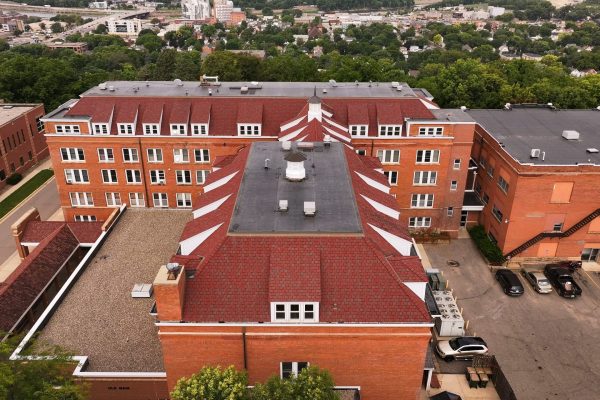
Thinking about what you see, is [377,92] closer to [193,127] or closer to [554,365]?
[193,127]

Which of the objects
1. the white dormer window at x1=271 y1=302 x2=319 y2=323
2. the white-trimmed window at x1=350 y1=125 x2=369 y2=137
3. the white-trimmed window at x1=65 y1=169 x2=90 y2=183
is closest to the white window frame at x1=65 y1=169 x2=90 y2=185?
the white-trimmed window at x1=65 y1=169 x2=90 y2=183

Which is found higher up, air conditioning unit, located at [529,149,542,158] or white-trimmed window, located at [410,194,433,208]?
air conditioning unit, located at [529,149,542,158]

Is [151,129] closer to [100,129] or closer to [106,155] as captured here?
[100,129]

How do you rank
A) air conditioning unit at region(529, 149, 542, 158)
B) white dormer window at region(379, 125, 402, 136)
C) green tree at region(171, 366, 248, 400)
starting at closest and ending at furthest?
green tree at region(171, 366, 248, 400) < air conditioning unit at region(529, 149, 542, 158) < white dormer window at region(379, 125, 402, 136)

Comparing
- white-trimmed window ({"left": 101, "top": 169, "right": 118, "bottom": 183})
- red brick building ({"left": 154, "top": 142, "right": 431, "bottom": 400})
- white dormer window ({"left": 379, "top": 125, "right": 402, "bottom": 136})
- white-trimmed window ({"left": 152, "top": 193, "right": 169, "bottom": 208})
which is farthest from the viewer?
white-trimmed window ({"left": 152, "top": 193, "right": 169, "bottom": 208})

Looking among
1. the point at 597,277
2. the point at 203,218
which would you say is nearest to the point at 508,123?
the point at 597,277

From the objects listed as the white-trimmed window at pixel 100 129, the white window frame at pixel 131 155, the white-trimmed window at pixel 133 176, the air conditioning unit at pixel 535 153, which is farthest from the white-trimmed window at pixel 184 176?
the air conditioning unit at pixel 535 153

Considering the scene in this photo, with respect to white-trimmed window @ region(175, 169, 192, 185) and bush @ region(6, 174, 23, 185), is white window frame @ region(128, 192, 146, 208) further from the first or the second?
bush @ region(6, 174, 23, 185)
